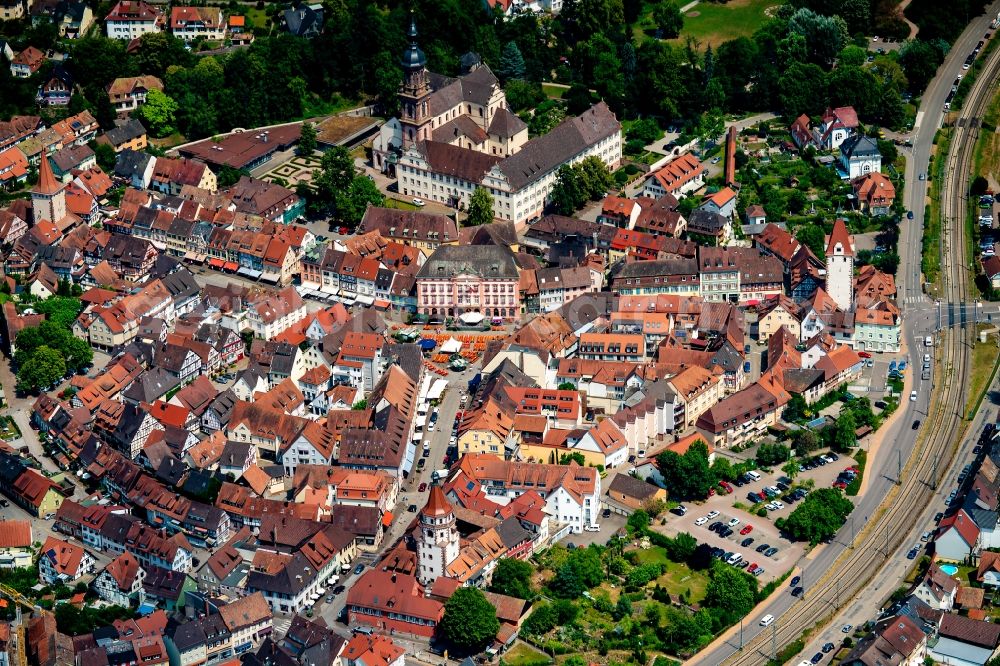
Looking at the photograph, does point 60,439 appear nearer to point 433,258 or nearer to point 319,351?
point 319,351

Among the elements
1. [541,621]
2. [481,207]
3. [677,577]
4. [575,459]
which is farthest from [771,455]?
[481,207]

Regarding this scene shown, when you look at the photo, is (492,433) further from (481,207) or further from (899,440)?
(481,207)

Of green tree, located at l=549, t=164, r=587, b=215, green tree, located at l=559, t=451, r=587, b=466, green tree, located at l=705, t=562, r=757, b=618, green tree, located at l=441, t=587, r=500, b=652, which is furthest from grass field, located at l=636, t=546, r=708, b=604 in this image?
green tree, located at l=549, t=164, r=587, b=215

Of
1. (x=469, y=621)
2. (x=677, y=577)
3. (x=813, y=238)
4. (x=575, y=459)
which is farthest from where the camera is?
(x=813, y=238)

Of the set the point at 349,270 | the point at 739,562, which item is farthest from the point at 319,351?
the point at 739,562

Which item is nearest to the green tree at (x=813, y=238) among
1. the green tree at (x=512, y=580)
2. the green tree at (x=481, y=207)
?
the green tree at (x=481, y=207)
